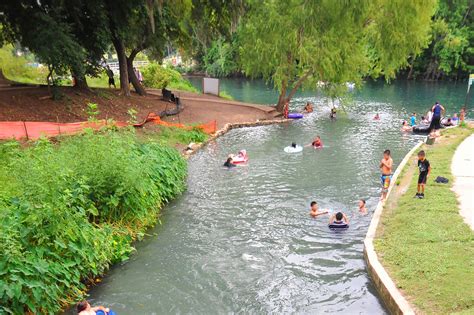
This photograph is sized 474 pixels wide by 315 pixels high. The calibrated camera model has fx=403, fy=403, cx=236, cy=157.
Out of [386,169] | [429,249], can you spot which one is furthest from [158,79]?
[429,249]

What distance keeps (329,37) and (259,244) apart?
71.9 feet

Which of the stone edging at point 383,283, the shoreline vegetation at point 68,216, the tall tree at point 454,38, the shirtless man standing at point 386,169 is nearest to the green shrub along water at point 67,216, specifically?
the shoreline vegetation at point 68,216

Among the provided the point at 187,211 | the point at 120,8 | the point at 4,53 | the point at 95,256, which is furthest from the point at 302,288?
A: the point at 4,53

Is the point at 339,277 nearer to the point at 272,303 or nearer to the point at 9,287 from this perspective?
the point at 272,303

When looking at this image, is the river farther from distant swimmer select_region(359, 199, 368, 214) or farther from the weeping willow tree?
the weeping willow tree

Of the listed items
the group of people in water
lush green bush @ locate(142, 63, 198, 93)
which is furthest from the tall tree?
lush green bush @ locate(142, 63, 198, 93)

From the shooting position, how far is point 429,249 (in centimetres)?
902

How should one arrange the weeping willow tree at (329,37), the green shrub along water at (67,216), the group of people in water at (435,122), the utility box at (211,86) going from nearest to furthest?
the green shrub along water at (67,216) → the group of people in water at (435,122) → the weeping willow tree at (329,37) → the utility box at (211,86)

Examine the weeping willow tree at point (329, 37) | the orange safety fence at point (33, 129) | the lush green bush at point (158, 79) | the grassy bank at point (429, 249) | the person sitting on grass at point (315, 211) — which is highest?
the weeping willow tree at point (329, 37)

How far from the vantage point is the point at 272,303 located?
8.66 metres

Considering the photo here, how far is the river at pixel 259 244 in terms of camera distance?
8.80 metres

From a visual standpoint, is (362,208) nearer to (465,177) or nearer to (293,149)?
(465,177)

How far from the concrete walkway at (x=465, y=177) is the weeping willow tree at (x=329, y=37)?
41.2 ft

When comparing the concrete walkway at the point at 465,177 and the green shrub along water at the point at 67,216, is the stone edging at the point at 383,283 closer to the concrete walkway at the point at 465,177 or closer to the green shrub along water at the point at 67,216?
the concrete walkway at the point at 465,177
